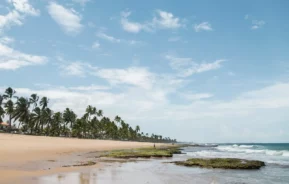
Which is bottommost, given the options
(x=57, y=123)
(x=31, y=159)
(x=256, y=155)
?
(x=256, y=155)

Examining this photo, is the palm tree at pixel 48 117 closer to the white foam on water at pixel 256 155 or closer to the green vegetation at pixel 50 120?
the green vegetation at pixel 50 120

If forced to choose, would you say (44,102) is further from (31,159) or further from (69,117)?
(31,159)

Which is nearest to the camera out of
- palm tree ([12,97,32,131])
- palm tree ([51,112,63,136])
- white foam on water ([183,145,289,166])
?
white foam on water ([183,145,289,166])

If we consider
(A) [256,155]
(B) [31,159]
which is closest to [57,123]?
(A) [256,155]

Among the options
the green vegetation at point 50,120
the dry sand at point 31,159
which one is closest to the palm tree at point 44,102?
the green vegetation at point 50,120

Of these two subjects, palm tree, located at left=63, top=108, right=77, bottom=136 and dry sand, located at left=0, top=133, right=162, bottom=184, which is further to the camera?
palm tree, located at left=63, top=108, right=77, bottom=136

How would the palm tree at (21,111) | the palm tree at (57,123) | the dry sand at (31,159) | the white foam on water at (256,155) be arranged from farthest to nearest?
the palm tree at (57,123), the palm tree at (21,111), the white foam on water at (256,155), the dry sand at (31,159)

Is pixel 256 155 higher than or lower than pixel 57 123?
lower

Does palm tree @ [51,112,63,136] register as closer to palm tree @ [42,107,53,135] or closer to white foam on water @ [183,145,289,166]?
palm tree @ [42,107,53,135]

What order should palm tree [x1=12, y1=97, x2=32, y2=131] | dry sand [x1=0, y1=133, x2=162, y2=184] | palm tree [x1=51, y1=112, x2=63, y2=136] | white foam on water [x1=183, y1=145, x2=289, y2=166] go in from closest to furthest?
1. dry sand [x1=0, y1=133, x2=162, y2=184]
2. white foam on water [x1=183, y1=145, x2=289, y2=166]
3. palm tree [x1=12, y1=97, x2=32, y2=131]
4. palm tree [x1=51, y1=112, x2=63, y2=136]

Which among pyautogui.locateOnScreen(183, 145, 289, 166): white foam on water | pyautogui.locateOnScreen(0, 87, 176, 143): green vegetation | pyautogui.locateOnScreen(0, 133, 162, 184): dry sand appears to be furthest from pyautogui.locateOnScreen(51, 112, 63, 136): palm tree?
pyautogui.locateOnScreen(183, 145, 289, 166): white foam on water

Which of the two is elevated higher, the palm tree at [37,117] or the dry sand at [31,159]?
the palm tree at [37,117]

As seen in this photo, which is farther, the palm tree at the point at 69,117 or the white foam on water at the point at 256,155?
the palm tree at the point at 69,117

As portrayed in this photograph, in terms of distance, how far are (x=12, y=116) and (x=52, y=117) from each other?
24.8m
